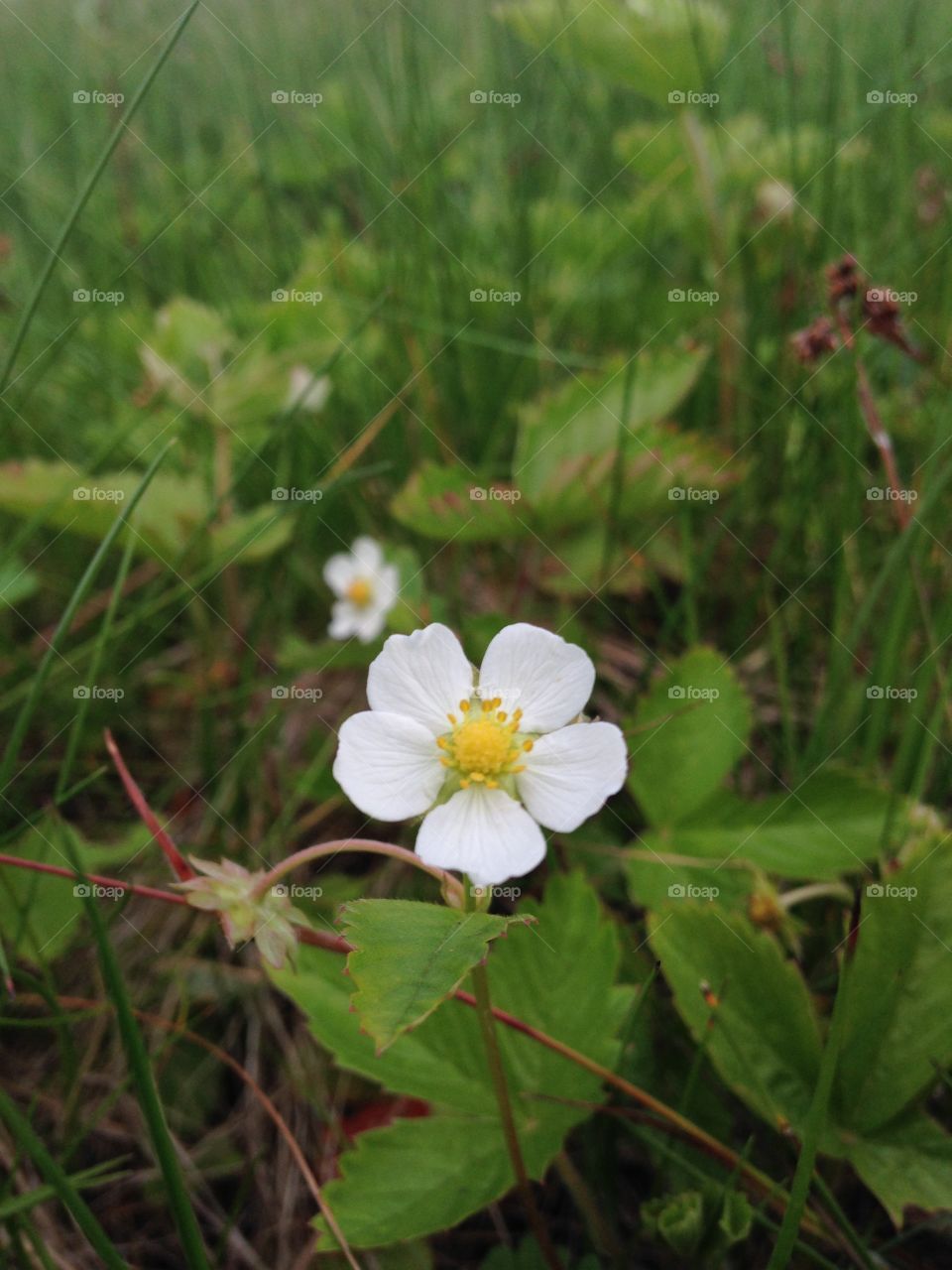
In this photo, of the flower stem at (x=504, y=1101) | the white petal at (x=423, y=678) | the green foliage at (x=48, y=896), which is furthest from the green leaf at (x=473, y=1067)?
the green foliage at (x=48, y=896)

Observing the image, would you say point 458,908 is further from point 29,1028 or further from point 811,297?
point 811,297

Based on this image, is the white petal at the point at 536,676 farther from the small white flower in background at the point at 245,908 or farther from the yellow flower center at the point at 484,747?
the small white flower in background at the point at 245,908

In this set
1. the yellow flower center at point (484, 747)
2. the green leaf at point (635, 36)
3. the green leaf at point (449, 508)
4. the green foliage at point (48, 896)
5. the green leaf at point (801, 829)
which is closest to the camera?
the yellow flower center at point (484, 747)

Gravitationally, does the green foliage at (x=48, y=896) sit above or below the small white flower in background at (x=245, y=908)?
below

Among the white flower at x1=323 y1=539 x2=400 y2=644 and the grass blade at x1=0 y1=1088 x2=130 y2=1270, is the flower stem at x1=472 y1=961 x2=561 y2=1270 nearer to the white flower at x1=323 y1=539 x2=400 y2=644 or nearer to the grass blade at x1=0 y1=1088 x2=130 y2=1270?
the grass blade at x1=0 y1=1088 x2=130 y2=1270

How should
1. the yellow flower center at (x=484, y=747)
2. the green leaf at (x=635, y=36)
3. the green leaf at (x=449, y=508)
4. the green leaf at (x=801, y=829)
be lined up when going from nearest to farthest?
the yellow flower center at (x=484, y=747) < the green leaf at (x=801, y=829) < the green leaf at (x=449, y=508) < the green leaf at (x=635, y=36)

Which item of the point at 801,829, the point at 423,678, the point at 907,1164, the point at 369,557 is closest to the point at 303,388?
the point at 369,557

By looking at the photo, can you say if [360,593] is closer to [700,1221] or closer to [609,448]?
[609,448]

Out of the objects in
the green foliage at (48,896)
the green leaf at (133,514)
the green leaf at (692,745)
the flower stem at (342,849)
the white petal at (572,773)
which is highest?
the white petal at (572,773)
